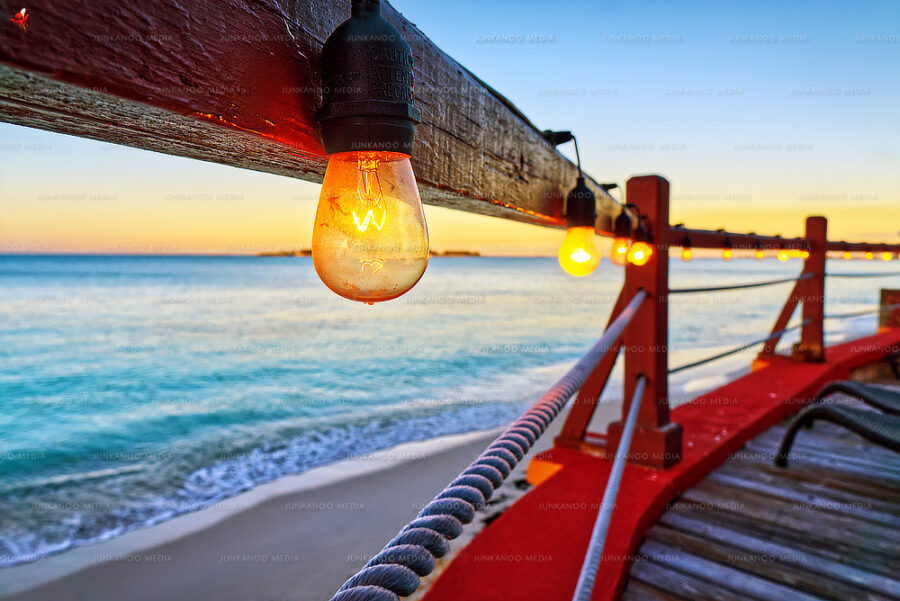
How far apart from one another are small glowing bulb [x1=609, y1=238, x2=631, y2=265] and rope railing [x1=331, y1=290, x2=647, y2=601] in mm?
1584

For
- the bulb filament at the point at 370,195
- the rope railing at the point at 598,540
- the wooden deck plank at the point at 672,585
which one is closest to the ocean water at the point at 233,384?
the wooden deck plank at the point at 672,585

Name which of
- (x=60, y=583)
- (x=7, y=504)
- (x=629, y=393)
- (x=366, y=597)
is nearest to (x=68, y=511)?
(x=7, y=504)

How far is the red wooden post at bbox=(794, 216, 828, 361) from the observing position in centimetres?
480

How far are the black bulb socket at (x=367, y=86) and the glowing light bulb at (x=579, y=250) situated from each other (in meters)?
1.13

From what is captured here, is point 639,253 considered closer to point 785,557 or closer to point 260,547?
point 785,557

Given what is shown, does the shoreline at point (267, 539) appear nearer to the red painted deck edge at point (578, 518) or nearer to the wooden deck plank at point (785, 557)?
the red painted deck edge at point (578, 518)

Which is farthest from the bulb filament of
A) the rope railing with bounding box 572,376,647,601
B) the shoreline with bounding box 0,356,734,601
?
the shoreline with bounding box 0,356,734,601

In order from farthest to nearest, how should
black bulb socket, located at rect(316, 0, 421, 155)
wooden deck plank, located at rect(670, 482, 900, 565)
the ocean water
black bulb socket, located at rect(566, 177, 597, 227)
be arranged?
the ocean water → wooden deck plank, located at rect(670, 482, 900, 565) → black bulb socket, located at rect(566, 177, 597, 227) → black bulb socket, located at rect(316, 0, 421, 155)

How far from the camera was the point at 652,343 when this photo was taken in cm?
268

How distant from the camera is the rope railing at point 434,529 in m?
0.48

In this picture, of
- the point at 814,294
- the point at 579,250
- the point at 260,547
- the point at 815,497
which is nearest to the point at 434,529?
the point at 579,250

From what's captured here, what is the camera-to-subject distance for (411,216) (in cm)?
65

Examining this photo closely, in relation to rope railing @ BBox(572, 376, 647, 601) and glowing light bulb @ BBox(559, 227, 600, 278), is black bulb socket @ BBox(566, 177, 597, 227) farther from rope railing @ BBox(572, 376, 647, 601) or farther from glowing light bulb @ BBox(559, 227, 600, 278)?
rope railing @ BBox(572, 376, 647, 601)

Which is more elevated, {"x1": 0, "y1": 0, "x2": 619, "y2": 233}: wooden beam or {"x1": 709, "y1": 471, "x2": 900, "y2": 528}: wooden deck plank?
{"x1": 0, "y1": 0, "x2": 619, "y2": 233}: wooden beam
